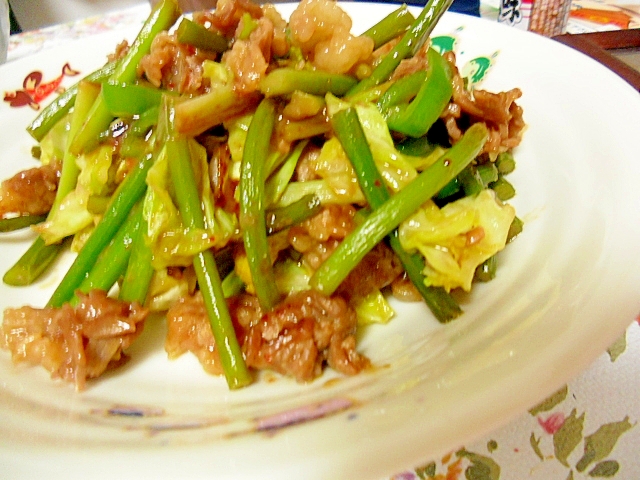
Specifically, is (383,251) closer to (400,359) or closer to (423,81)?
(400,359)

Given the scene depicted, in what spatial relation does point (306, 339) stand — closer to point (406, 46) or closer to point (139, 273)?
point (139, 273)

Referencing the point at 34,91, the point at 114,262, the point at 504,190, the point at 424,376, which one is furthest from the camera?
the point at 34,91

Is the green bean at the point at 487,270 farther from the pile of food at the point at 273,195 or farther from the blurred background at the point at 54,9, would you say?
the blurred background at the point at 54,9

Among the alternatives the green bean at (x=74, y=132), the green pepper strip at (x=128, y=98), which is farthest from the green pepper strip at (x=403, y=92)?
the green bean at (x=74, y=132)

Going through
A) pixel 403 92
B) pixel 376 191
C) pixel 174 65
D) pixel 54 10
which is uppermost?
pixel 174 65

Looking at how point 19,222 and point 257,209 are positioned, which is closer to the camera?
point 257,209

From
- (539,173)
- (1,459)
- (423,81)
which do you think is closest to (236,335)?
(1,459)

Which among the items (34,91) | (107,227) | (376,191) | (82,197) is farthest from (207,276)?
(34,91)
